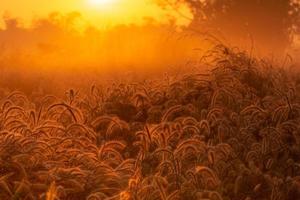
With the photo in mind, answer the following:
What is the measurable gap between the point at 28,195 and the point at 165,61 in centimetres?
→ 1402

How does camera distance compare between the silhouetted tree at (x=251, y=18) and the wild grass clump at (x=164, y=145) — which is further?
the silhouetted tree at (x=251, y=18)

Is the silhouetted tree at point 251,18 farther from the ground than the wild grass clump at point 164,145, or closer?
farther from the ground

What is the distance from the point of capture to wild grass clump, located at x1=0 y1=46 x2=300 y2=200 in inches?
223

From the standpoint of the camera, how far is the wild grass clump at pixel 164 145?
5672mm

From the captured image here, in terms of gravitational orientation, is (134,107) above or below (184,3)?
below

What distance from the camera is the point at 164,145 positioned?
670 centimetres

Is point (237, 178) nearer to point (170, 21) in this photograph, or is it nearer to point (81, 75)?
point (81, 75)

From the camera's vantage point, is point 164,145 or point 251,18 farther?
point 251,18

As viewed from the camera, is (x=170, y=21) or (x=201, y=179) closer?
(x=201, y=179)

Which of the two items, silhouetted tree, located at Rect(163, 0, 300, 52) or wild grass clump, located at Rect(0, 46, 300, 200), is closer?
wild grass clump, located at Rect(0, 46, 300, 200)

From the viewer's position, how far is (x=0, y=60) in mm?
18578

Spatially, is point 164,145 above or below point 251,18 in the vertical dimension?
below

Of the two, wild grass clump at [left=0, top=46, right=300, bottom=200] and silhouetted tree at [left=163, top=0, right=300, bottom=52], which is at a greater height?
silhouetted tree at [left=163, top=0, right=300, bottom=52]

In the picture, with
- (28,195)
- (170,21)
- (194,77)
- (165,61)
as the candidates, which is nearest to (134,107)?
(194,77)
